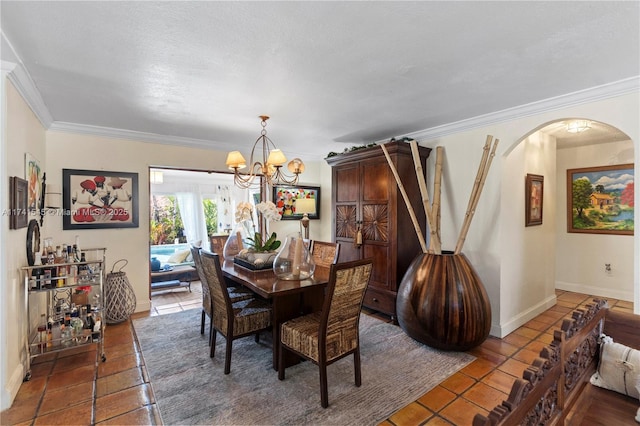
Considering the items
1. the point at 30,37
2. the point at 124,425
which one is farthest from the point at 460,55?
the point at 124,425

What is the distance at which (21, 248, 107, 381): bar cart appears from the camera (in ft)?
8.15

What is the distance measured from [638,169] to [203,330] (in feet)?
13.5

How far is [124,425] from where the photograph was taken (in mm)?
1887

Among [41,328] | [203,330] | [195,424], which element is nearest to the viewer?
[195,424]

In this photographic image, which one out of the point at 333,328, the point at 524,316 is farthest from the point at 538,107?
the point at 333,328

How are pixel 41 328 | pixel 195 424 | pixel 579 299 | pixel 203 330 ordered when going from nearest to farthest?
pixel 195 424 → pixel 41 328 → pixel 203 330 → pixel 579 299

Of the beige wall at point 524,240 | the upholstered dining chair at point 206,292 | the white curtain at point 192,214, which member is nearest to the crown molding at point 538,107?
the beige wall at point 524,240

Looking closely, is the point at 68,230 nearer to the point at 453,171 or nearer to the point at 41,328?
the point at 41,328

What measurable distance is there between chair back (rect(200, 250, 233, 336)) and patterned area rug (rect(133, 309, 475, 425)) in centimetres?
39

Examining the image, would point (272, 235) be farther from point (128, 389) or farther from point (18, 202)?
point (18, 202)

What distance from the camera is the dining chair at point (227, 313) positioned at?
2385 mm

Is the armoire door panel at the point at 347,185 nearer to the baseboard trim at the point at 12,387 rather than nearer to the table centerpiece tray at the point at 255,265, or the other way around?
the table centerpiece tray at the point at 255,265

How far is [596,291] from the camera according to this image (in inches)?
181

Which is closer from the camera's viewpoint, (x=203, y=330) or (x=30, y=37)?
(x=30, y=37)
